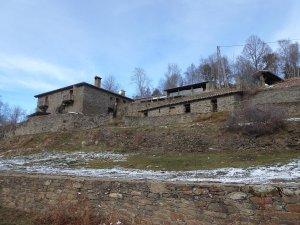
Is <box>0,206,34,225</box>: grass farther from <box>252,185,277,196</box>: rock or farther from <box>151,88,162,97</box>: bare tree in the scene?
<box>151,88,162,97</box>: bare tree

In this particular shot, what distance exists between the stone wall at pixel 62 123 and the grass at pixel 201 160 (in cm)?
1451

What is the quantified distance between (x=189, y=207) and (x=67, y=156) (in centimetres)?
1932

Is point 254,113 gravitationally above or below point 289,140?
above

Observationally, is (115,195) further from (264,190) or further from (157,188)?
(264,190)

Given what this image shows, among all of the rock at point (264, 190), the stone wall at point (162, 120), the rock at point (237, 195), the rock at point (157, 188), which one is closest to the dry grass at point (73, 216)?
the rock at point (157, 188)

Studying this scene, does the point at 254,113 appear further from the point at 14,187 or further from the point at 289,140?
the point at 14,187

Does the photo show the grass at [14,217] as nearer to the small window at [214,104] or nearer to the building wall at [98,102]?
the small window at [214,104]

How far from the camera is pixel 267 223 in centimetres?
559

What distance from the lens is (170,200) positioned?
698 cm

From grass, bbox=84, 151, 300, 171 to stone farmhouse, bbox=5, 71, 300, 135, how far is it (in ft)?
31.0

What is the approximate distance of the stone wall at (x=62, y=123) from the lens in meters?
35.7

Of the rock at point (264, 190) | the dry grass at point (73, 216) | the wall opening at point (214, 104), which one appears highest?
the wall opening at point (214, 104)

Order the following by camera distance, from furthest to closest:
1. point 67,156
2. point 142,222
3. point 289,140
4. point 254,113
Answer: point 67,156 < point 254,113 < point 289,140 < point 142,222

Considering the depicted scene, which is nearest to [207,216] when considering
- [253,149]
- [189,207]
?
[189,207]
